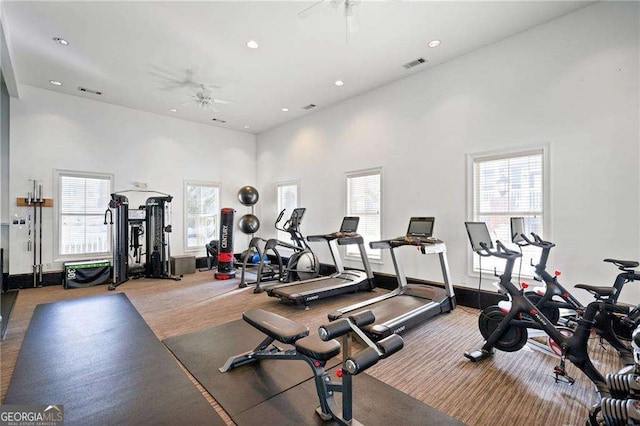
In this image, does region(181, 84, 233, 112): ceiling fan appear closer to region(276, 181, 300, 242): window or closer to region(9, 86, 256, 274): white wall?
region(9, 86, 256, 274): white wall

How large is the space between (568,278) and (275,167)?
23.2 feet

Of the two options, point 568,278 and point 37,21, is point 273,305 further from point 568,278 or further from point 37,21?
point 37,21

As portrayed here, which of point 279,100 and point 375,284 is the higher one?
point 279,100

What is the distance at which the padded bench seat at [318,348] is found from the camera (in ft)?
6.53

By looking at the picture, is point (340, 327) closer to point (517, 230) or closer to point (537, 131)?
point (517, 230)

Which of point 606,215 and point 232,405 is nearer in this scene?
point 232,405

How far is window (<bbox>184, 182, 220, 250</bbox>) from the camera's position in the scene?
8.20 meters

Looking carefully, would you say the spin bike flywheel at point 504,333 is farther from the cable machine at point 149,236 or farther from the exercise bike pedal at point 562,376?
the cable machine at point 149,236

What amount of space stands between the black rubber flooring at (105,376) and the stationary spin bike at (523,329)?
2.73 metres

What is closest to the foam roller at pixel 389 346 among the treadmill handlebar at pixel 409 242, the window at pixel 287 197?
the treadmill handlebar at pixel 409 242

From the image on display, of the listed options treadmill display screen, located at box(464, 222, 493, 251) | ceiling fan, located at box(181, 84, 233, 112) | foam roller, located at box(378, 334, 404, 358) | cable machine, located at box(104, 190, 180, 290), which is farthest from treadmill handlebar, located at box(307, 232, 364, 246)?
cable machine, located at box(104, 190, 180, 290)

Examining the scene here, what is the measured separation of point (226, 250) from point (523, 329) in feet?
19.7

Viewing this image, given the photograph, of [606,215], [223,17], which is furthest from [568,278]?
[223,17]

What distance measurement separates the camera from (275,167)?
878cm
